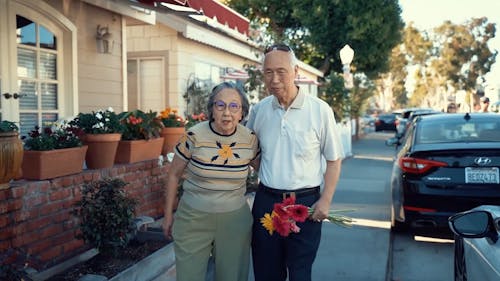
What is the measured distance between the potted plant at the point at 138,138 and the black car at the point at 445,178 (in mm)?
2785

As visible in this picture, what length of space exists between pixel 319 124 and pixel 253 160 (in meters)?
0.47

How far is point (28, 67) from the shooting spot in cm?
582

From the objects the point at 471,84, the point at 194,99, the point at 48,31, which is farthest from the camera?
the point at 471,84

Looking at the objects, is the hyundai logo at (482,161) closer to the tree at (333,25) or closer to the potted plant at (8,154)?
the potted plant at (8,154)

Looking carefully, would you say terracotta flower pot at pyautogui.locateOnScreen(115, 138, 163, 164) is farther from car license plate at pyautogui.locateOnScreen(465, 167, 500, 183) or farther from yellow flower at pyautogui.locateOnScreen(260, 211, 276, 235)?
car license plate at pyautogui.locateOnScreen(465, 167, 500, 183)

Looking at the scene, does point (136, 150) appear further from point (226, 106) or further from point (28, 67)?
point (226, 106)

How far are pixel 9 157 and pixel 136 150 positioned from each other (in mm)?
1778

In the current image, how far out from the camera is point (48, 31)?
20.0 ft

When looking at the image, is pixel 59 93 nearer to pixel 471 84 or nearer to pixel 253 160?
pixel 253 160

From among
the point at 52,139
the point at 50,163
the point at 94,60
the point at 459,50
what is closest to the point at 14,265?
the point at 50,163

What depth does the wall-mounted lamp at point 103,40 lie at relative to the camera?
6953 mm

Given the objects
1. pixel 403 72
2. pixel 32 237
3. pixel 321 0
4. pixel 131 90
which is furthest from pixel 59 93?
pixel 403 72

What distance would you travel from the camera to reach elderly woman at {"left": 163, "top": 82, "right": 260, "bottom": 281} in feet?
9.36

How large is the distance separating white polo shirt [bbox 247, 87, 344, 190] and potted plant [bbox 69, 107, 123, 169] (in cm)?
206
